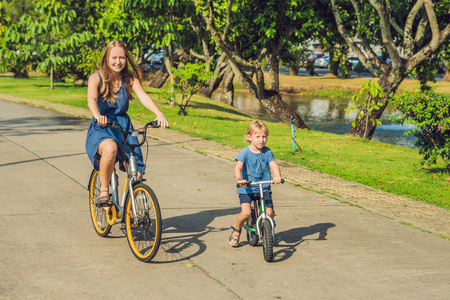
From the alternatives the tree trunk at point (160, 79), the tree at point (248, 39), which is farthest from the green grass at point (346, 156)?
the tree trunk at point (160, 79)

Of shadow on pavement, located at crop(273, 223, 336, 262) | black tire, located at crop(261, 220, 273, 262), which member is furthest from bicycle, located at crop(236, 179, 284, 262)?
shadow on pavement, located at crop(273, 223, 336, 262)

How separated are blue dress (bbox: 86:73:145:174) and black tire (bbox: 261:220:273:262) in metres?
1.25

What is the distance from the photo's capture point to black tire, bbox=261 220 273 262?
524 cm

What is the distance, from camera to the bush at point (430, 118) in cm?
1010

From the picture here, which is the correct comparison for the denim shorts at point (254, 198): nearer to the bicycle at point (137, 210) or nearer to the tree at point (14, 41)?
the bicycle at point (137, 210)

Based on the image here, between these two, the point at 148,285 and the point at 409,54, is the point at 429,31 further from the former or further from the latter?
the point at 148,285

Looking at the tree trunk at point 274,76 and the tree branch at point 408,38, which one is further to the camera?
the tree trunk at point 274,76

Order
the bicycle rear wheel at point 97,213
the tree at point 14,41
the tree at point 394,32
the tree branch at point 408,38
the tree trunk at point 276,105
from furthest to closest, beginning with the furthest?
1. the tree trunk at point 276,105
2. the tree at point 14,41
3. the tree branch at point 408,38
4. the tree at point 394,32
5. the bicycle rear wheel at point 97,213

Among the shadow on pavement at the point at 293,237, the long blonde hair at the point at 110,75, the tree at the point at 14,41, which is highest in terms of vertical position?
the tree at the point at 14,41

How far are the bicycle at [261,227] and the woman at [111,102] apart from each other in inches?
45.7

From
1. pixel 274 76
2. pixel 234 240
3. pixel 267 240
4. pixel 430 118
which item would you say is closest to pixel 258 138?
pixel 267 240

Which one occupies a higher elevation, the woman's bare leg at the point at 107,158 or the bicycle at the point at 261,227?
the woman's bare leg at the point at 107,158

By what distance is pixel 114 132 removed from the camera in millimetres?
5496

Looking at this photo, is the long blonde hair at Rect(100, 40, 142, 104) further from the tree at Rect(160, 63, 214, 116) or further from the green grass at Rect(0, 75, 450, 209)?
the tree at Rect(160, 63, 214, 116)
